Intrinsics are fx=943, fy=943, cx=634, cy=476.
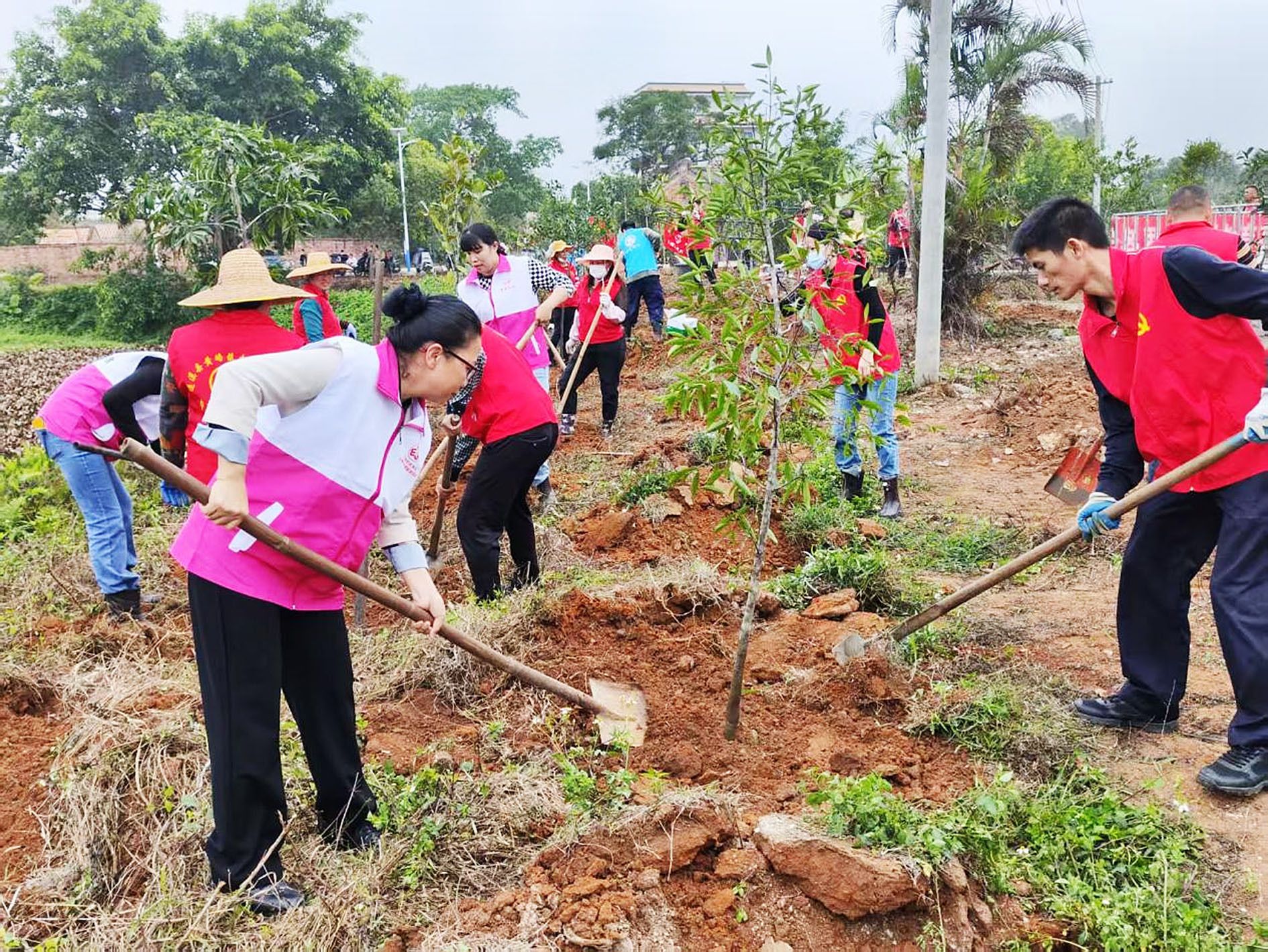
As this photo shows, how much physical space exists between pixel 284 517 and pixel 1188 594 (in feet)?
9.50

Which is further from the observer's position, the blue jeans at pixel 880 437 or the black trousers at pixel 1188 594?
the blue jeans at pixel 880 437

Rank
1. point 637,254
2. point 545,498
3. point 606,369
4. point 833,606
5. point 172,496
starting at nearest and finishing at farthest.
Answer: point 833,606 → point 172,496 → point 545,498 → point 606,369 → point 637,254

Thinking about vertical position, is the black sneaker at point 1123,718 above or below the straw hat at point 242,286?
below

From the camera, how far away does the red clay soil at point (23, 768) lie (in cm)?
283

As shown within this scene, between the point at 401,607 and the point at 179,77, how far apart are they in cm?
3311

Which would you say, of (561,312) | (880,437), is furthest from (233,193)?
(880,437)

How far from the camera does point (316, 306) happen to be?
6250 millimetres

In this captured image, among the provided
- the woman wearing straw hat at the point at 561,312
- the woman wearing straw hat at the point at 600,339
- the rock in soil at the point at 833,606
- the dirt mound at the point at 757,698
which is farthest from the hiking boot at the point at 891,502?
the woman wearing straw hat at the point at 561,312

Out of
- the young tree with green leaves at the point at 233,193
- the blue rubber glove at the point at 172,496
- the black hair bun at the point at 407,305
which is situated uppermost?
the young tree with green leaves at the point at 233,193

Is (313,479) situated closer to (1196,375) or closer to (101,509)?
(1196,375)

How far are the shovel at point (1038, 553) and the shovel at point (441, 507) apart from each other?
2358mm

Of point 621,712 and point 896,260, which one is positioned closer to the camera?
point 621,712

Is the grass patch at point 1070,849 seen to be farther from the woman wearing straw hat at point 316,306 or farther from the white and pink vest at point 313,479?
the woman wearing straw hat at point 316,306

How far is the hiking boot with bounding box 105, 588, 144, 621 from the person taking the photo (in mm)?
4562
